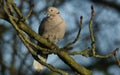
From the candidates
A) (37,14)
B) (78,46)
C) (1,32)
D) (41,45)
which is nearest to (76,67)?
(41,45)

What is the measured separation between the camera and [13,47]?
8.98 m

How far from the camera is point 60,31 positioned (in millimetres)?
6504

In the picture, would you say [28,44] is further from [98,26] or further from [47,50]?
[98,26]

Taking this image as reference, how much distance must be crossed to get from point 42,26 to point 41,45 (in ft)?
5.89

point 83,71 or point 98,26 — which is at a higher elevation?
point 98,26

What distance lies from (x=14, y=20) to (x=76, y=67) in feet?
2.48

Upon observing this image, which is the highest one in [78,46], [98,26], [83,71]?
[98,26]

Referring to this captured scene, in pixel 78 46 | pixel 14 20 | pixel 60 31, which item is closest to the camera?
pixel 14 20

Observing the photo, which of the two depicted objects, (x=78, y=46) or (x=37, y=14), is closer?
(x=78, y=46)

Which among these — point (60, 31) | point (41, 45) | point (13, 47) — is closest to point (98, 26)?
point (13, 47)

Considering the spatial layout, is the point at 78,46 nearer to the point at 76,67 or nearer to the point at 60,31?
the point at 60,31

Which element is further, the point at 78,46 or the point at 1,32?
the point at 1,32

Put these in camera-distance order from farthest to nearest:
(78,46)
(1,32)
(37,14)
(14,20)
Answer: (1,32)
(37,14)
(78,46)
(14,20)

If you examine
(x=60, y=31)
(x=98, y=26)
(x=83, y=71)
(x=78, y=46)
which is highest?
(x=98, y=26)
